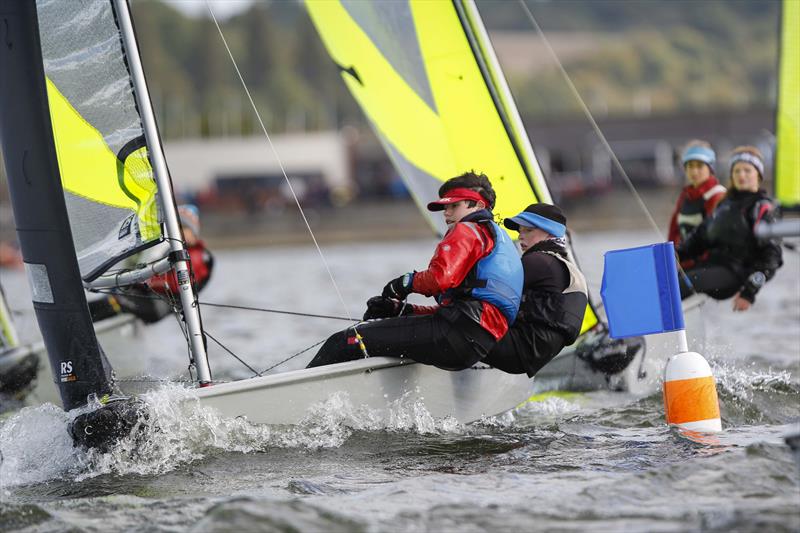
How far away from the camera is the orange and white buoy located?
477 cm

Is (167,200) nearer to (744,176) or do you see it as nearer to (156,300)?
(156,300)

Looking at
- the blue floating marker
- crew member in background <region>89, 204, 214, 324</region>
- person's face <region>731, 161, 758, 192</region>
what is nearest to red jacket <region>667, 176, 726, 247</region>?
person's face <region>731, 161, 758, 192</region>

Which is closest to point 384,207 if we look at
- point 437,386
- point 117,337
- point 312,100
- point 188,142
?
point 188,142

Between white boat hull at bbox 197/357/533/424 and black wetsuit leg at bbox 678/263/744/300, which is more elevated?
black wetsuit leg at bbox 678/263/744/300

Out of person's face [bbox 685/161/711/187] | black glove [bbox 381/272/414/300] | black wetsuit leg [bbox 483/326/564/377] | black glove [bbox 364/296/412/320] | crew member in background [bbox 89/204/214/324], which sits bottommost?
black wetsuit leg [bbox 483/326/564/377]

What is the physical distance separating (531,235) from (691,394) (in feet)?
3.21

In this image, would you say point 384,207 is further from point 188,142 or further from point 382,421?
point 382,421

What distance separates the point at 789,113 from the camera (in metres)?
7.04

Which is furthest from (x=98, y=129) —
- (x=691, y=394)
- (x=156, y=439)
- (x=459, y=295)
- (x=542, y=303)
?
(x=691, y=394)

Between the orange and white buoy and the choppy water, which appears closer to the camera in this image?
the choppy water

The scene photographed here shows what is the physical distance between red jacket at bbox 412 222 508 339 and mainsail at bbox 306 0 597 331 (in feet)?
4.70

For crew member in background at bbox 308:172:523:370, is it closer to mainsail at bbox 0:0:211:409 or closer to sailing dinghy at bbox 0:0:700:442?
sailing dinghy at bbox 0:0:700:442

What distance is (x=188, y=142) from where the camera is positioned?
47344mm

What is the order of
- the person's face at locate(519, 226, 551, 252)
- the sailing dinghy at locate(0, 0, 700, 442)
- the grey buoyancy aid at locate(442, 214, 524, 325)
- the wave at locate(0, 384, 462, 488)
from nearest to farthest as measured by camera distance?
the wave at locate(0, 384, 462, 488) → the sailing dinghy at locate(0, 0, 700, 442) → the grey buoyancy aid at locate(442, 214, 524, 325) → the person's face at locate(519, 226, 551, 252)
